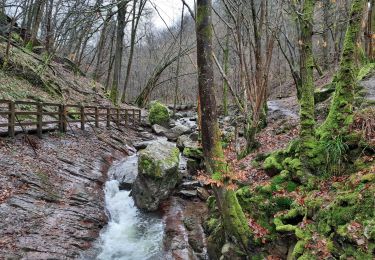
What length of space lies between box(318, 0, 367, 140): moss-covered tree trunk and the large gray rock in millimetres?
4835

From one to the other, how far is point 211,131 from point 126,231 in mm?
4320

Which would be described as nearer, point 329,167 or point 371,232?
point 371,232

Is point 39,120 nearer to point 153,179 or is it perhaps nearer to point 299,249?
point 153,179

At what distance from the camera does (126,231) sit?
863 centimetres

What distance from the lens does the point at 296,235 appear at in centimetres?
526

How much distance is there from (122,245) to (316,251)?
15.9ft

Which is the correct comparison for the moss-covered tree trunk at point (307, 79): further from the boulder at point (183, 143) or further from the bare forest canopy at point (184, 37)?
the boulder at point (183, 143)

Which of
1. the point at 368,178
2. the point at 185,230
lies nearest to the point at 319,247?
the point at 368,178

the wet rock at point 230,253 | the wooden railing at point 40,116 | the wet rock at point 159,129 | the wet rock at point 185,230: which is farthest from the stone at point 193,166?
the wet rock at point 159,129

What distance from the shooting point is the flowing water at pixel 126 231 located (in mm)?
7543

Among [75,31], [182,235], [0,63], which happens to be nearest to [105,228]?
[182,235]

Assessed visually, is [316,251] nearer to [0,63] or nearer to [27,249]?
[27,249]

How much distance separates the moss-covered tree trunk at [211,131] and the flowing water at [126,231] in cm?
229

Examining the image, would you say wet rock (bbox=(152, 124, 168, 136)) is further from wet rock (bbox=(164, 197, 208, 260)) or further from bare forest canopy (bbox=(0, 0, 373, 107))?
wet rock (bbox=(164, 197, 208, 260))
